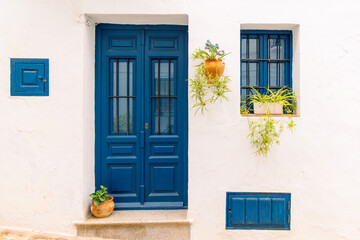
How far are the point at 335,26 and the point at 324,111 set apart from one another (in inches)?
42.2

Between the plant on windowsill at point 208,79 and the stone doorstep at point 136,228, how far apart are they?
4.81 feet

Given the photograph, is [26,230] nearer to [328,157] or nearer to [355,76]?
[328,157]

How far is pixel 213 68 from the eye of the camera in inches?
111

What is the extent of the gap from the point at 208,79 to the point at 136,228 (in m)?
2.05

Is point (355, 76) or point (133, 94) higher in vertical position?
point (355, 76)

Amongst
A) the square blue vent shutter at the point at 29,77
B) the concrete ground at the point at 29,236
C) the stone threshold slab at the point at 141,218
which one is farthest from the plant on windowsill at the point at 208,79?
the concrete ground at the point at 29,236

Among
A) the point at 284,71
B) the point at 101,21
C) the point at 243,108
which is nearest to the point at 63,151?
the point at 101,21

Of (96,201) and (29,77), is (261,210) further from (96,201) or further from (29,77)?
(29,77)

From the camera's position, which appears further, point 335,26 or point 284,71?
point 284,71

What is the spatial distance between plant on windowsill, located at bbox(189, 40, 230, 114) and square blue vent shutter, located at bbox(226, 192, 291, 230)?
4.06 feet

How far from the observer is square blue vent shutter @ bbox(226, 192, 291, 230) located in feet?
9.74

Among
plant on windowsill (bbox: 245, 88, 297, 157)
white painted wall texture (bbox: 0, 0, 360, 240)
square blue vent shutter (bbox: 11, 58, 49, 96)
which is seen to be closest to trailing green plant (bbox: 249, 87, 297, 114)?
plant on windowsill (bbox: 245, 88, 297, 157)

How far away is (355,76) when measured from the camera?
2.96 m

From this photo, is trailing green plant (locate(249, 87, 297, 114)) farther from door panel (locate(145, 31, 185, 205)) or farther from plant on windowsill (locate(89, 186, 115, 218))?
plant on windowsill (locate(89, 186, 115, 218))
